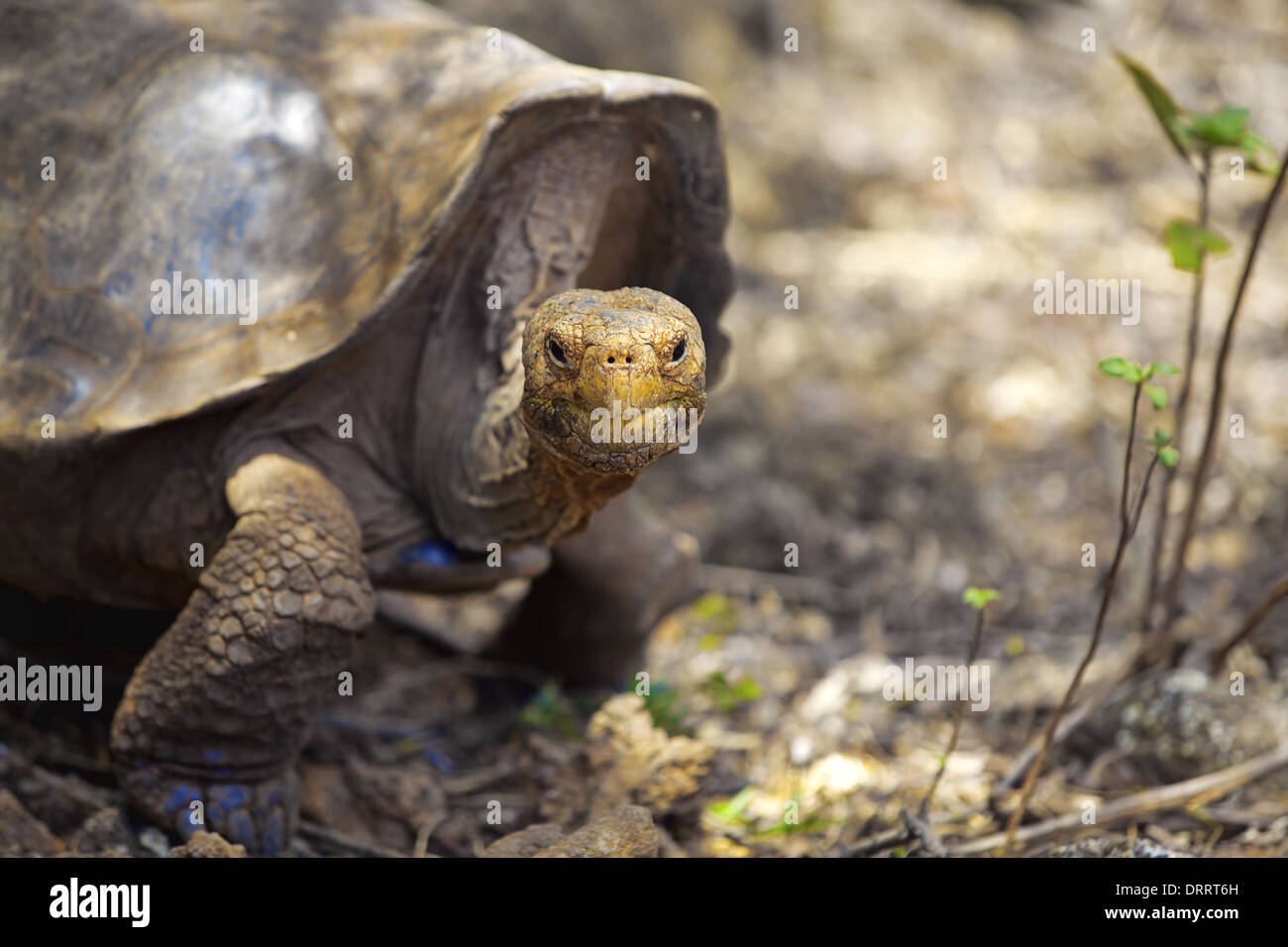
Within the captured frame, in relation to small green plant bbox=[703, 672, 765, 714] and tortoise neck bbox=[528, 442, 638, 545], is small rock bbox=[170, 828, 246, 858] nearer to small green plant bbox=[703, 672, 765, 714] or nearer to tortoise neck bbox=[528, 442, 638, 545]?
tortoise neck bbox=[528, 442, 638, 545]

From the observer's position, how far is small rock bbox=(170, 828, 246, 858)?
253cm

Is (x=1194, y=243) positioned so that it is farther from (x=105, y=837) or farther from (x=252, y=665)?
(x=105, y=837)

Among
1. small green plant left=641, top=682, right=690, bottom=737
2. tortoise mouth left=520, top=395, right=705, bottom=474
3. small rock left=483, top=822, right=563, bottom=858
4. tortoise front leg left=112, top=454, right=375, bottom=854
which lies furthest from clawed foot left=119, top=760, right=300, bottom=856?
tortoise mouth left=520, top=395, right=705, bottom=474

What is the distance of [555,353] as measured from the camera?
2.14 meters

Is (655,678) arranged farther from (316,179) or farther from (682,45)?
(682,45)

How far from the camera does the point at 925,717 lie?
3.78 meters

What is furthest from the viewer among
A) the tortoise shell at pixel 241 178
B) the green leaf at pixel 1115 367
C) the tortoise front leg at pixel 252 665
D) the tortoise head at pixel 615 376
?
the tortoise shell at pixel 241 178

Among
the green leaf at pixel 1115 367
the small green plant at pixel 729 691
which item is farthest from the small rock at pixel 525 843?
the green leaf at pixel 1115 367

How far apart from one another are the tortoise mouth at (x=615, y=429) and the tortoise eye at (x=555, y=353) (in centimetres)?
7

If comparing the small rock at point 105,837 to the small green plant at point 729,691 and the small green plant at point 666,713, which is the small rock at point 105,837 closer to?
the small green plant at point 666,713

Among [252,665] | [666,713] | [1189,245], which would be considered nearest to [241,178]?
[252,665]

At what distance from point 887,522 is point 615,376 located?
292 centimetres

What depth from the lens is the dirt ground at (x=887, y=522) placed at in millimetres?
3141

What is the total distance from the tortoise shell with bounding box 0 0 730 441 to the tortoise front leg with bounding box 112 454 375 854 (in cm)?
33
